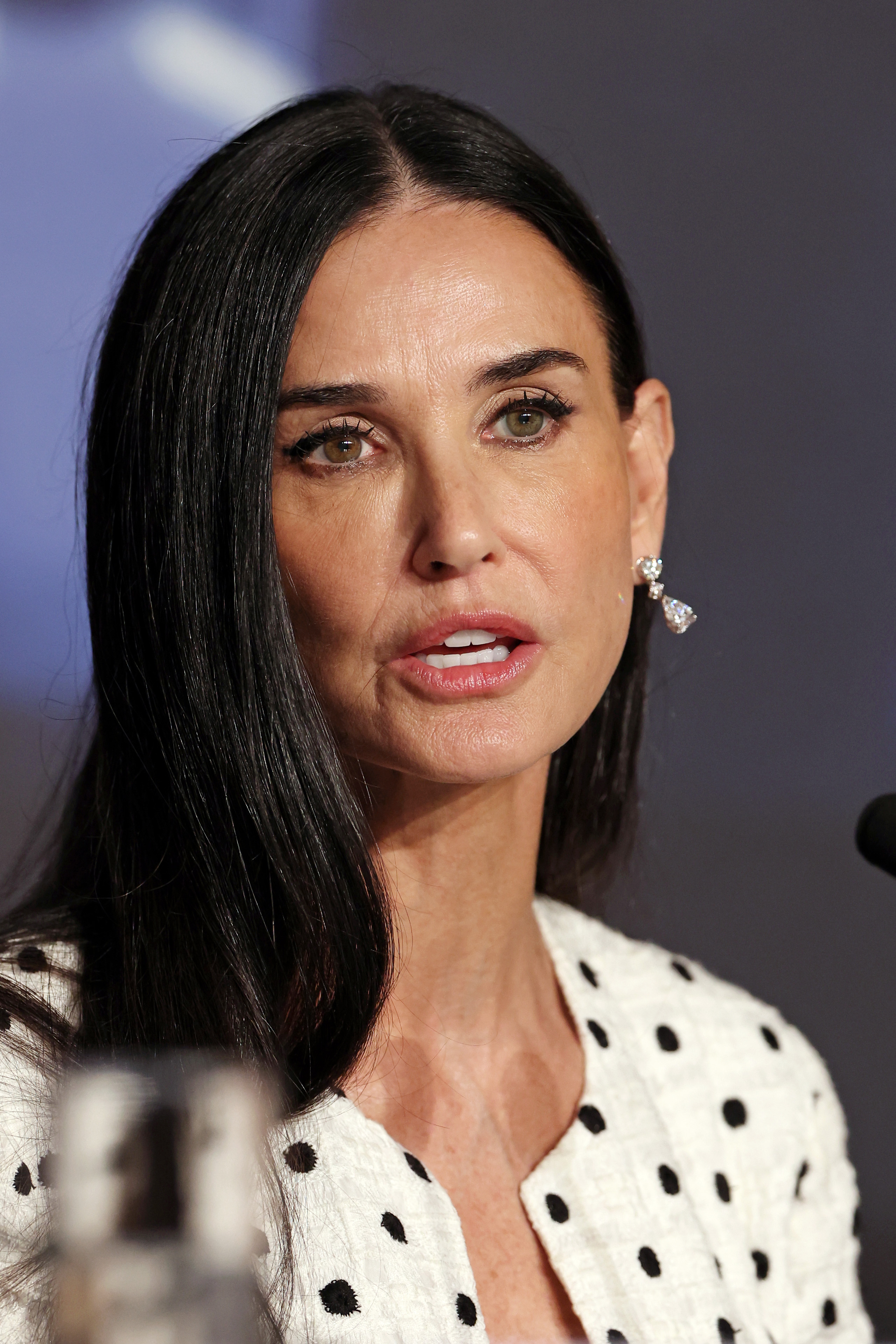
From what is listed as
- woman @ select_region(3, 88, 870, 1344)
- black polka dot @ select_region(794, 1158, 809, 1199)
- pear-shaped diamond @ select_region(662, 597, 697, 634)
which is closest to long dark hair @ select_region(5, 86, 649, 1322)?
woman @ select_region(3, 88, 870, 1344)

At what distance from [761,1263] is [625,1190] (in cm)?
15

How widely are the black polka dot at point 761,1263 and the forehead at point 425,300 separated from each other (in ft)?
2.36

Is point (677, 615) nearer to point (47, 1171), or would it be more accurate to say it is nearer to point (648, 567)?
point (648, 567)

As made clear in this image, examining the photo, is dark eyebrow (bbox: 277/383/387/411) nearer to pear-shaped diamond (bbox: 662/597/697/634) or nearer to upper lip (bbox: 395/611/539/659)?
upper lip (bbox: 395/611/539/659)

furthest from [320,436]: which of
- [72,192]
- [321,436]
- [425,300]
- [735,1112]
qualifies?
[735,1112]

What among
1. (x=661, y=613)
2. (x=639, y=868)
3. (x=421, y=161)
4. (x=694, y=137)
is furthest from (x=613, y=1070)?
(x=694, y=137)

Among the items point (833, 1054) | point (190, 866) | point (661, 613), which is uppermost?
point (661, 613)

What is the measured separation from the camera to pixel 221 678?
3.20 ft

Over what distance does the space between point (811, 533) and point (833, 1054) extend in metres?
0.50

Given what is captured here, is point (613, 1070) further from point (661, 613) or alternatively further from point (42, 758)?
point (42, 758)

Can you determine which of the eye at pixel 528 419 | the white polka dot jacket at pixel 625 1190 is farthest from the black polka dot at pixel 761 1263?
the eye at pixel 528 419

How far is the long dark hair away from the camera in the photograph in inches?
38.0

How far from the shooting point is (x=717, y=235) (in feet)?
4.47

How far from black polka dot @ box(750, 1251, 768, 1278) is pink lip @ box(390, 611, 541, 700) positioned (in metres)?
0.53
